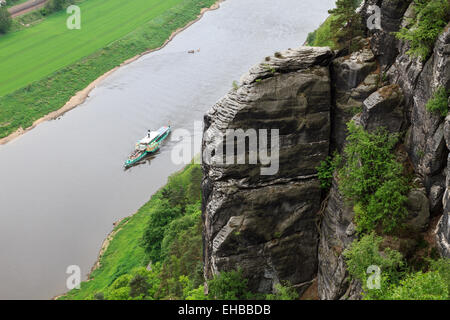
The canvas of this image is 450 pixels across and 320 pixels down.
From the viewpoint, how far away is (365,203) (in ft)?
87.5

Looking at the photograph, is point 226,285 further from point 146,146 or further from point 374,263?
point 146,146

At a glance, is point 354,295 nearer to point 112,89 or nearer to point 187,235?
point 187,235

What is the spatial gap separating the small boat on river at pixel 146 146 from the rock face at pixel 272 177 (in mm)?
50366

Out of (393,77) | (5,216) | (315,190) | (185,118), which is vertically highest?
(393,77)

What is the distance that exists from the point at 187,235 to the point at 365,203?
2544 centimetres

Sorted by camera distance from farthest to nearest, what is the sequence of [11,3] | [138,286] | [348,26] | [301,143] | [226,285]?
[11,3] < [138,286] < [348,26] < [226,285] < [301,143]

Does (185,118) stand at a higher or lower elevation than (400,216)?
lower

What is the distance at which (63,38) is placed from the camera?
124 meters

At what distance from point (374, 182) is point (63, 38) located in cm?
11820

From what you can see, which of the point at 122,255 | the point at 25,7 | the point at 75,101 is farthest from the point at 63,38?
the point at 122,255

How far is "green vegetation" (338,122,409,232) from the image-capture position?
2525 centimetres

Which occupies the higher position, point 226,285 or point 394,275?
point 394,275

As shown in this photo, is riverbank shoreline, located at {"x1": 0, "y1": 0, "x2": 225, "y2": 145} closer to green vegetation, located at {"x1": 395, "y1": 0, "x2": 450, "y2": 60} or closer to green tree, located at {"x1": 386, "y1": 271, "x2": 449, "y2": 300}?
green vegetation, located at {"x1": 395, "y1": 0, "x2": 450, "y2": 60}

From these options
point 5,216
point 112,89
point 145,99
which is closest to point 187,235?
point 5,216
